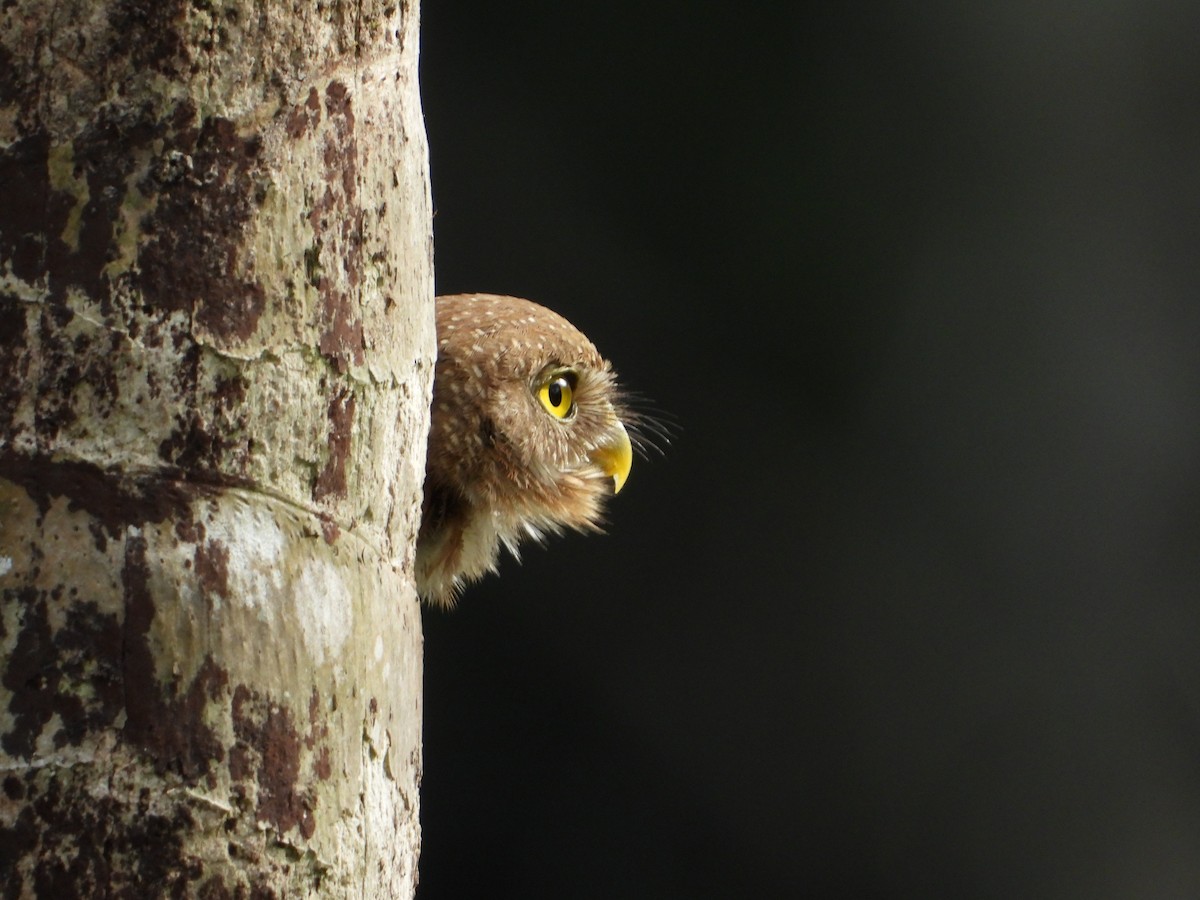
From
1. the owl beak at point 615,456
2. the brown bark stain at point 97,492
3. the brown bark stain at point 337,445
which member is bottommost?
the brown bark stain at point 97,492

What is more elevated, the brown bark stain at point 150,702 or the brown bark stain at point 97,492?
the brown bark stain at point 97,492

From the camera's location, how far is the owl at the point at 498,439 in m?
1.63

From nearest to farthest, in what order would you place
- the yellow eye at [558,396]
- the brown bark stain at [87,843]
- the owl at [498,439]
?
the brown bark stain at [87,843] → the owl at [498,439] → the yellow eye at [558,396]

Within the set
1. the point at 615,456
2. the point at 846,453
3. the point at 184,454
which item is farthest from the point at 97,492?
the point at 846,453

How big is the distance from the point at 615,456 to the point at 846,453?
5.83 ft

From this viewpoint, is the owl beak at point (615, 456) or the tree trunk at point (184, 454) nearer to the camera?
the tree trunk at point (184, 454)

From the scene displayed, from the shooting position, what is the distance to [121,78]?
3.01 feet

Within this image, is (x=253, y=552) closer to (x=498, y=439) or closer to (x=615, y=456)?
(x=498, y=439)

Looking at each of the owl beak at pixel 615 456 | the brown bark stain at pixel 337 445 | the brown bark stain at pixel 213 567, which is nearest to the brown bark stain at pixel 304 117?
the brown bark stain at pixel 337 445

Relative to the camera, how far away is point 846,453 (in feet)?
12.0

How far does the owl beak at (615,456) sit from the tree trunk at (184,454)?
0.94 m

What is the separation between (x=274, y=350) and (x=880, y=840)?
3.04m

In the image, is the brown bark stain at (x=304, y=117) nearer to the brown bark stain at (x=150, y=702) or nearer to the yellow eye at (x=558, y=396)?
the brown bark stain at (x=150, y=702)

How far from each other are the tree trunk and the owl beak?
3.09ft
